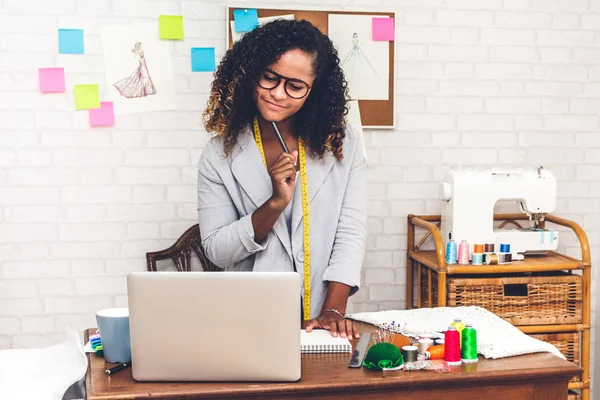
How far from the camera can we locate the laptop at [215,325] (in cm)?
145

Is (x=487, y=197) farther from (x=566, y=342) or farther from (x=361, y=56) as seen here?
(x=361, y=56)

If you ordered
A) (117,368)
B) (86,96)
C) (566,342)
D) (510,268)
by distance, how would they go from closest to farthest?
(117,368) < (510,268) < (566,342) < (86,96)

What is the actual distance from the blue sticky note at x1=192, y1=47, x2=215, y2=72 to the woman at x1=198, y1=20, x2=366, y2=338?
925 mm

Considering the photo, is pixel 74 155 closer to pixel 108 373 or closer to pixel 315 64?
pixel 315 64

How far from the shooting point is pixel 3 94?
311 cm

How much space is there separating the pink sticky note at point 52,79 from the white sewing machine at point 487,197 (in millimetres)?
1748

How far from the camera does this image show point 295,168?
225 cm

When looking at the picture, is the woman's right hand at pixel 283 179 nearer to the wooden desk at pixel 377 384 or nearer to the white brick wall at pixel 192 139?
the wooden desk at pixel 377 384

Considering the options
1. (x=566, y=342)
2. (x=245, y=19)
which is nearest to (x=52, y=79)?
(x=245, y=19)

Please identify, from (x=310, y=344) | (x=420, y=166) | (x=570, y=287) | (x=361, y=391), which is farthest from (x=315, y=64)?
(x=570, y=287)

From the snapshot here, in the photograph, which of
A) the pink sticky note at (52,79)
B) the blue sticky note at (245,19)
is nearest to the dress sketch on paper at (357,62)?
the blue sticky note at (245,19)

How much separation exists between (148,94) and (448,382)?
2132 millimetres

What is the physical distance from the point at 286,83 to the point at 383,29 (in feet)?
4.31

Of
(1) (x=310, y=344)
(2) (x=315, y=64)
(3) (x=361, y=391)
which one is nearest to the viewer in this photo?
(3) (x=361, y=391)
